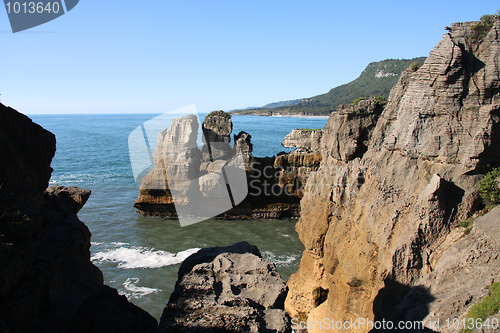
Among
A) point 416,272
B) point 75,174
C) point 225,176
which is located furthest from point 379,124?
point 75,174

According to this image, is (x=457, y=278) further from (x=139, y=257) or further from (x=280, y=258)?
(x=139, y=257)

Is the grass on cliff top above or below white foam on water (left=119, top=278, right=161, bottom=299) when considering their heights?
above

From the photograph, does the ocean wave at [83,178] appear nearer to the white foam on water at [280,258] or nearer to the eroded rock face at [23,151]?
the white foam on water at [280,258]

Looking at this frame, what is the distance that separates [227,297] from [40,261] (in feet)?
15.1

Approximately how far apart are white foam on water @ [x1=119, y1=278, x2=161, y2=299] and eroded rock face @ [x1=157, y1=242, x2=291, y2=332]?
37.5ft

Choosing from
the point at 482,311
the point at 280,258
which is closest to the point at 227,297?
the point at 482,311

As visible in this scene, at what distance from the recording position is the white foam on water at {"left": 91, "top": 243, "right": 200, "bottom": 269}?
2568cm

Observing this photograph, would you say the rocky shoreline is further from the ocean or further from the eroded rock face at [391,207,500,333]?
the ocean

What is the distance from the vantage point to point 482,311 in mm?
8477

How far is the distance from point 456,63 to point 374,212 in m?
5.81

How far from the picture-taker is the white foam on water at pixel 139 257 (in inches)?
1011

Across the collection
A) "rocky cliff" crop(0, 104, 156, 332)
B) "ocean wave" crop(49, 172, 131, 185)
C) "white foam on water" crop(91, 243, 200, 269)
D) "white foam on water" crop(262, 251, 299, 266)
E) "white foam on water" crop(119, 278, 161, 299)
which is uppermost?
"rocky cliff" crop(0, 104, 156, 332)

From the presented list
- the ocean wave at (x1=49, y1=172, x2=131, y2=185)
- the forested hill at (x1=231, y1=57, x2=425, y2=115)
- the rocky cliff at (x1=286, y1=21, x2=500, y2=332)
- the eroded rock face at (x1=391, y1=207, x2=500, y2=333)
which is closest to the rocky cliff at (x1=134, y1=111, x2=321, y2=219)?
the ocean wave at (x1=49, y1=172, x2=131, y2=185)

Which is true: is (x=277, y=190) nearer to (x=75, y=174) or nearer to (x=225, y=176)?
(x=225, y=176)
